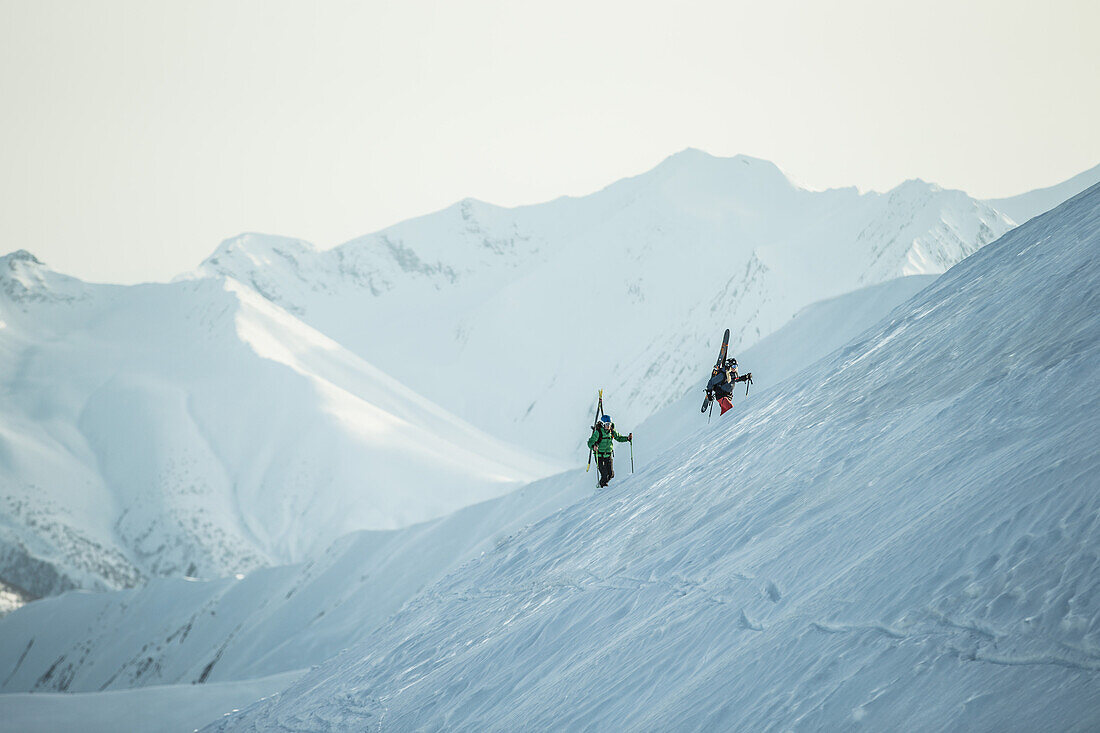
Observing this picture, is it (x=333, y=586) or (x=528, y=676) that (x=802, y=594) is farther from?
(x=333, y=586)

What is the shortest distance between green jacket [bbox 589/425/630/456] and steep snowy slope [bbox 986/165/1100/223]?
179 m

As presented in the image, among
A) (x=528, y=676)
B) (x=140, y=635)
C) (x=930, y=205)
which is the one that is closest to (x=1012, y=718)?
(x=528, y=676)

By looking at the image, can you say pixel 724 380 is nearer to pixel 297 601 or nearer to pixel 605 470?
pixel 605 470

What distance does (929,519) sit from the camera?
330 inches

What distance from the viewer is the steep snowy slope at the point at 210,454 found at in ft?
418

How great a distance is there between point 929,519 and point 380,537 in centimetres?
5256

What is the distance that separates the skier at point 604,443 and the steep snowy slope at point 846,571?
1745mm

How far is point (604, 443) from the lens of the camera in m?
19.0

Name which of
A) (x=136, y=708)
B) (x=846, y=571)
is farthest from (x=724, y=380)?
(x=136, y=708)

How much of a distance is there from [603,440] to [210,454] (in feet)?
461

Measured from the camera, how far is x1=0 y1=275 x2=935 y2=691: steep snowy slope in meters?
35.2

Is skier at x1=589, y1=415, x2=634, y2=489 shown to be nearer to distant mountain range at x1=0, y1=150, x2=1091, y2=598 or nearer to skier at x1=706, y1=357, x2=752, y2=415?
skier at x1=706, y1=357, x2=752, y2=415

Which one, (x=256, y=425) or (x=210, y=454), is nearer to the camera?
(x=210, y=454)

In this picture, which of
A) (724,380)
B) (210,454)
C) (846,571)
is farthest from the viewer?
(210,454)
